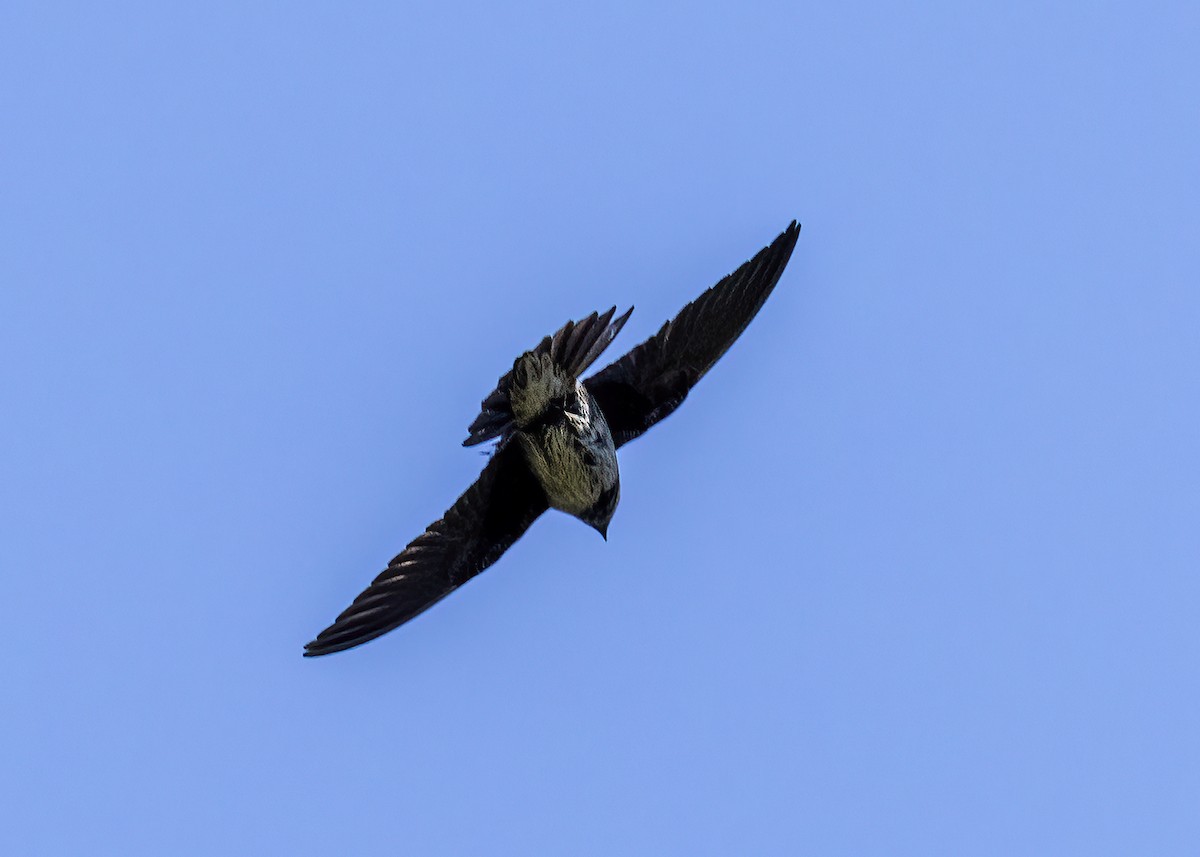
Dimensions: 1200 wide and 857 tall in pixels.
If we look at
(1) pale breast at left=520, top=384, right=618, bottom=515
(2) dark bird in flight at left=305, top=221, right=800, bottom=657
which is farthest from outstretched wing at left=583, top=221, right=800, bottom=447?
(1) pale breast at left=520, top=384, right=618, bottom=515

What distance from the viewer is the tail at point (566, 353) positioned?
1350 cm

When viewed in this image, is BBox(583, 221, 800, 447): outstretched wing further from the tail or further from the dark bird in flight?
the tail

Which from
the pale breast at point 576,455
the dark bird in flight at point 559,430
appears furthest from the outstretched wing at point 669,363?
the pale breast at point 576,455

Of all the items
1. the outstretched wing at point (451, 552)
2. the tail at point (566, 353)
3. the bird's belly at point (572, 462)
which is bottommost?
the outstretched wing at point (451, 552)

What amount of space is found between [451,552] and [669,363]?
7.55 ft

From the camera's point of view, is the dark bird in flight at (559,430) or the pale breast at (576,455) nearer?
the dark bird in flight at (559,430)

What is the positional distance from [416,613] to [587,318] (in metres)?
2.60

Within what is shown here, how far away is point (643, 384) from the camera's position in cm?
1438

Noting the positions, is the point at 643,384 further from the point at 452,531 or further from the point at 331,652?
the point at 331,652

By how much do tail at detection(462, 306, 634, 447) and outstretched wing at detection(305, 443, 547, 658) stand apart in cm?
34

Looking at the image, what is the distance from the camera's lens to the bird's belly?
13820mm

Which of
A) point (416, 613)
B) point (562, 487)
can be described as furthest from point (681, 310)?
point (416, 613)

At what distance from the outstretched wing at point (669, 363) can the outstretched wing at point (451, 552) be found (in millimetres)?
882

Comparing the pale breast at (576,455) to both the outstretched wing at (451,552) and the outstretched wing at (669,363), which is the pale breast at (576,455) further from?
the outstretched wing at (669,363)
